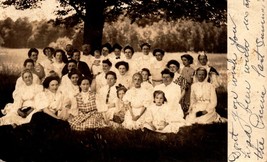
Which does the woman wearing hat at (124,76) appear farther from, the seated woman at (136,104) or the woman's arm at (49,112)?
the woman's arm at (49,112)

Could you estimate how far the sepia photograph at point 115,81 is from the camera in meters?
1.39

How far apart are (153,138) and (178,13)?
0.46 metres

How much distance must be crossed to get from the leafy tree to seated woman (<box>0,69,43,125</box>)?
0.81ft

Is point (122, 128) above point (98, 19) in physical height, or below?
below

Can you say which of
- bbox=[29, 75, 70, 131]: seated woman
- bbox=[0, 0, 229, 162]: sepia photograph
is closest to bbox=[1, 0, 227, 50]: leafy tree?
bbox=[0, 0, 229, 162]: sepia photograph

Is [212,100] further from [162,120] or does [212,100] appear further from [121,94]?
[121,94]

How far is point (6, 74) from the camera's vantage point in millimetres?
1457

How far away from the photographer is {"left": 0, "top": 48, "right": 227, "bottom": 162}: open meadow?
1381mm

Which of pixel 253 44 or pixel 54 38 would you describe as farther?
pixel 54 38

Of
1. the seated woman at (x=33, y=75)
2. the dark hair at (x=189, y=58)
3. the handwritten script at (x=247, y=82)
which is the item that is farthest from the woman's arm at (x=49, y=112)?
the handwritten script at (x=247, y=82)

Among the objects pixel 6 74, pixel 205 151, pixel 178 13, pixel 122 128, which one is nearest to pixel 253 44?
pixel 178 13

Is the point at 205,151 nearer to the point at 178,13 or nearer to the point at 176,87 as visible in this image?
the point at 176,87

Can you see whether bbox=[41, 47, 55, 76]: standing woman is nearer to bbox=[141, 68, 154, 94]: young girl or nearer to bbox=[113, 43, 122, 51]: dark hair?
bbox=[113, 43, 122, 51]: dark hair

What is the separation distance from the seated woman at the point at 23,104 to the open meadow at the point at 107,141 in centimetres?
2
